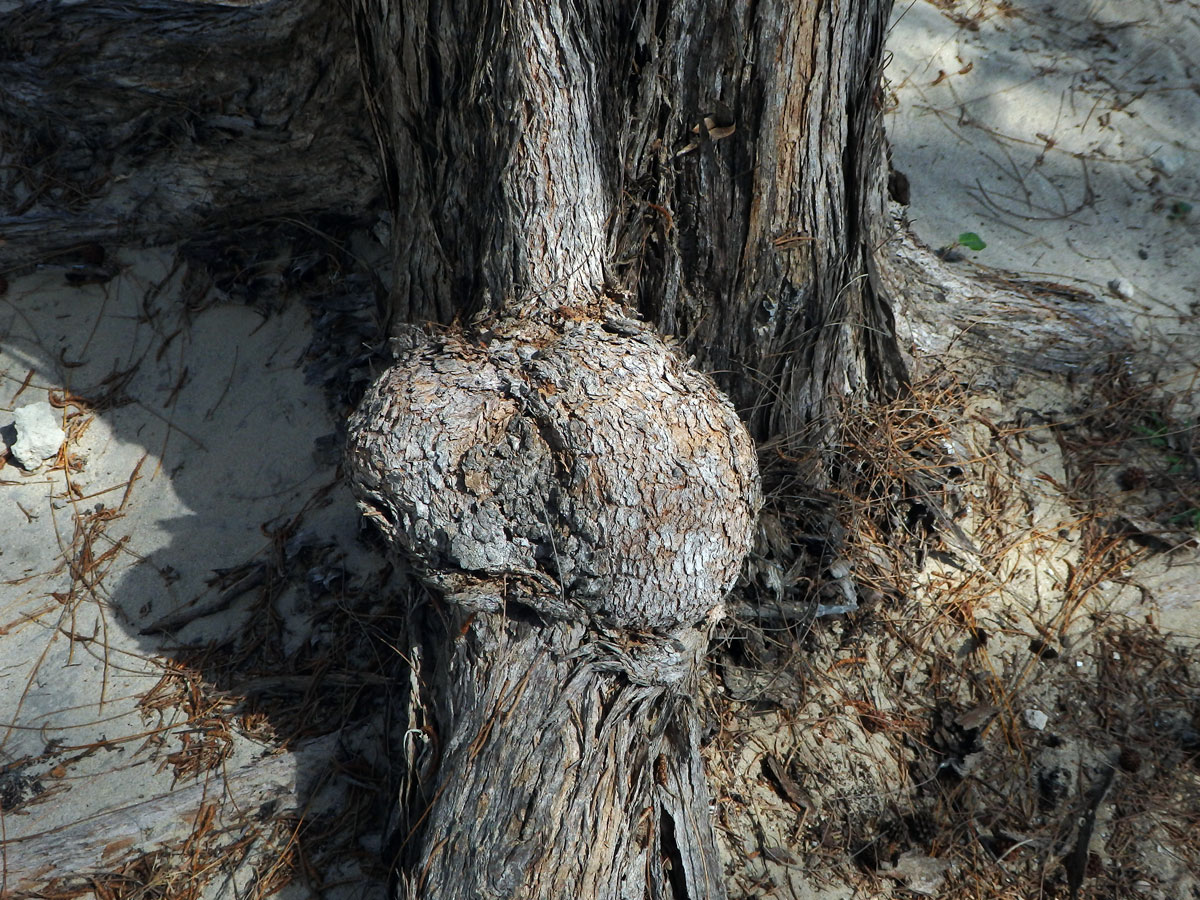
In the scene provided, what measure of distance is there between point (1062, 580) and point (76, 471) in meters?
3.52

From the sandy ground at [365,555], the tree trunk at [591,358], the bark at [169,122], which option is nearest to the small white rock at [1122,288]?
the sandy ground at [365,555]

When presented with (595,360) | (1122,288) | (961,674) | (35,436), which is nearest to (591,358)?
(595,360)

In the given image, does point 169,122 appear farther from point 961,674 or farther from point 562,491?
point 961,674

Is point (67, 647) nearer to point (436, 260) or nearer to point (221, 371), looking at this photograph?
point (221, 371)

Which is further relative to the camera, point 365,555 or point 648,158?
point 365,555

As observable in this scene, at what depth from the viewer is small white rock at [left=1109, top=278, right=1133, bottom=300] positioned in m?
3.01

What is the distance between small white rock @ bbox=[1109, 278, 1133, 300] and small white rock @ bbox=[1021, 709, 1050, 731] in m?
1.68

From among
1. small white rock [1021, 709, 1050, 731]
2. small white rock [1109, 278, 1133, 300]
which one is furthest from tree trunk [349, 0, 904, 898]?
small white rock [1109, 278, 1133, 300]

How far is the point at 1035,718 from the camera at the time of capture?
242cm

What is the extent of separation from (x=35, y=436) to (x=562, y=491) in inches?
88.5

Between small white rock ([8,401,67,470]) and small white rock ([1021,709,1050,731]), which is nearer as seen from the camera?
small white rock ([1021,709,1050,731])

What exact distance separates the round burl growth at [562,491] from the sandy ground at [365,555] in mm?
810

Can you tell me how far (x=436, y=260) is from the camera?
7.32ft

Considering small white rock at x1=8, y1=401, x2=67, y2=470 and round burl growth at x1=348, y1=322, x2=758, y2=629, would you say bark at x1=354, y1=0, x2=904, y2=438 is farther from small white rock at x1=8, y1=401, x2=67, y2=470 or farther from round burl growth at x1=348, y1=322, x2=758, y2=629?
small white rock at x1=8, y1=401, x2=67, y2=470
